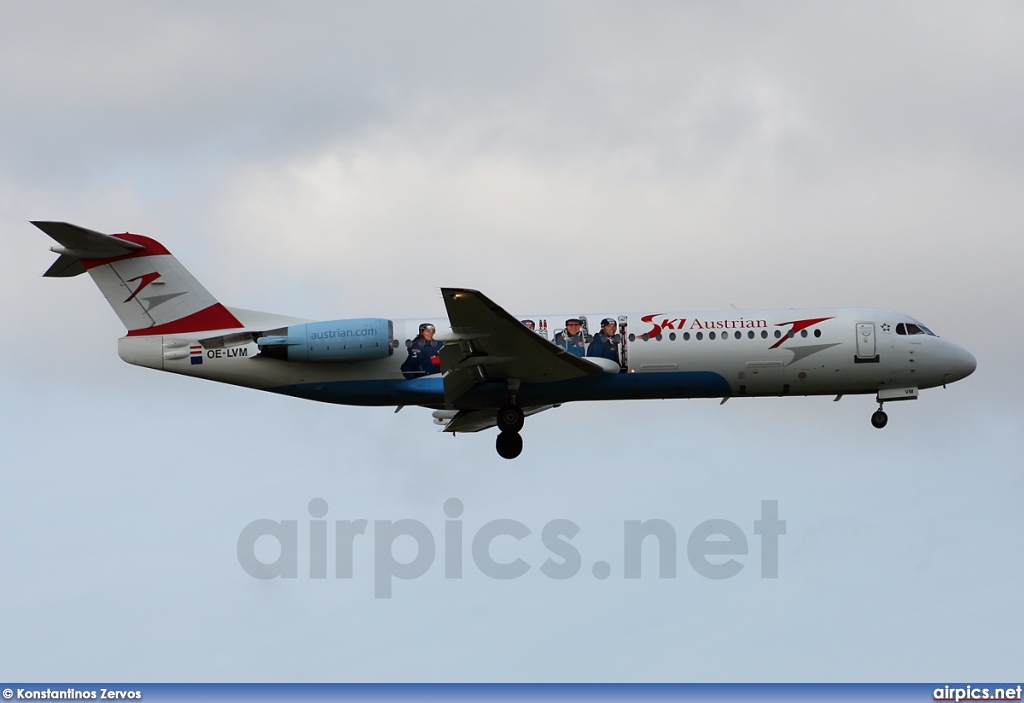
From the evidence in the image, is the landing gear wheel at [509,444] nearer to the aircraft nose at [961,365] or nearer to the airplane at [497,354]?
the airplane at [497,354]

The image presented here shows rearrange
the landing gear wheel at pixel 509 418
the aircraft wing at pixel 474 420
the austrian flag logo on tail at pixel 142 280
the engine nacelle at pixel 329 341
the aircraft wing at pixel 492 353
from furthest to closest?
the aircraft wing at pixel 474 420 < the austrian flag logo on tail at pixel 142 280 < the landing gear wheel at pixel 509 418 < the engine nacelle at pixel 329 341 < the aircraft wing at pixel 492 353

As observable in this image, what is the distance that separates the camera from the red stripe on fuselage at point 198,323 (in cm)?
3331

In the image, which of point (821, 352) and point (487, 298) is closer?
point (487, 298)

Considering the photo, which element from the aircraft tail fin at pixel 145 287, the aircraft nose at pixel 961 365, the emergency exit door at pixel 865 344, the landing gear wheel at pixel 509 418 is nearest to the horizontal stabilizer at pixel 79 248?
the aircraft tail fin at pixel 145 287

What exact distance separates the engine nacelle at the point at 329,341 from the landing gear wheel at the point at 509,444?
3602 millimetres

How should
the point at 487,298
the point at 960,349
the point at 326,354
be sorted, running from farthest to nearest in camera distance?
the point at 960,349
the point at 326,354
the point at 487,298

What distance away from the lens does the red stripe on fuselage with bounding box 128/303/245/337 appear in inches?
1312

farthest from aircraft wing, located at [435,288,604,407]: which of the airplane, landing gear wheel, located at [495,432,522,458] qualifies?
landing gear wheel, located at [495,432,522,458]

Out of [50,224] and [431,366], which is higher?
[50,224]

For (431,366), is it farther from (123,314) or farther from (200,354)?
(123,314)

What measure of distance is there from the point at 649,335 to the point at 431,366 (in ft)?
17.6

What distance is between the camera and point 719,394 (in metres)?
33.3

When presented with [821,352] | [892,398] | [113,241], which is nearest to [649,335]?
[821,352]

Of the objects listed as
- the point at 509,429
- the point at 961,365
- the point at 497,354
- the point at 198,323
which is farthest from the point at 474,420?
the point at 961,365
